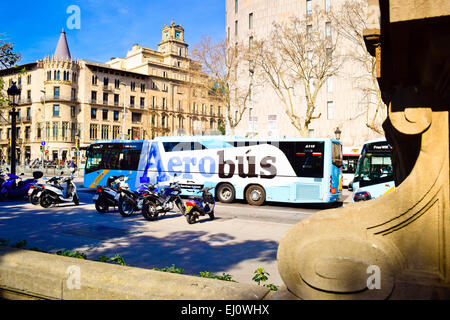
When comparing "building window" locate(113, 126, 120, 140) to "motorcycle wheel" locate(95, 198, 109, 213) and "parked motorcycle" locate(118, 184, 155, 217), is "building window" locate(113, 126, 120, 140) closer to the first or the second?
"motorcycle wheel" locate(95, 198, 109, 213)

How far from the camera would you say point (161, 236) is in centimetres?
802

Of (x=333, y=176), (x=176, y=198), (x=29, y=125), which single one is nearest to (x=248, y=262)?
(x=176, y=198)

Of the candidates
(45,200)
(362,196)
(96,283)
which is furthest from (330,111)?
(96,283)

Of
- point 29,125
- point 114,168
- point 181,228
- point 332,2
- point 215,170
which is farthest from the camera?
point 29,125

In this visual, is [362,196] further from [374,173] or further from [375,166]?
[375,166]

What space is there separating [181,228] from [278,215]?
13.7 ft

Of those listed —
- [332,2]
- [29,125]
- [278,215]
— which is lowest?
[278,215]

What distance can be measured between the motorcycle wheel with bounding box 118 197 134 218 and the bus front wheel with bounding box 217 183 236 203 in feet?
17.1

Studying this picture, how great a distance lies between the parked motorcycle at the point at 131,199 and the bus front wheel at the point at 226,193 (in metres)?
4.92

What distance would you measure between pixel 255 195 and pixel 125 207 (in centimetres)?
592

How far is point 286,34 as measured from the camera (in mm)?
22016

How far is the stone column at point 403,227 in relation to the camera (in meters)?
2.19
